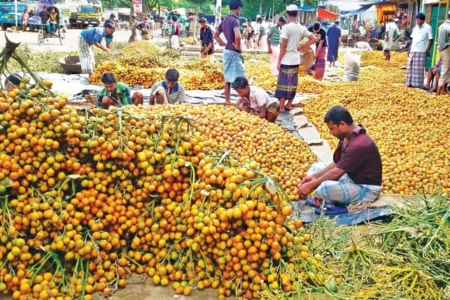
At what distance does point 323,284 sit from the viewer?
2.98 m

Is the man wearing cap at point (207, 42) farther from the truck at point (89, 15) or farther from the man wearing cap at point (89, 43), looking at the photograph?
the truck at point (89, 15)

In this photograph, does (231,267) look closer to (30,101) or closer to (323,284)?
(323,284)

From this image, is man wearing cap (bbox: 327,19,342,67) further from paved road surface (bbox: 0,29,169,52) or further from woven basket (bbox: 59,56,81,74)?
paved road surface (bbox: 0,29,169,52)

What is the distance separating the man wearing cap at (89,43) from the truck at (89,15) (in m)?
26.3

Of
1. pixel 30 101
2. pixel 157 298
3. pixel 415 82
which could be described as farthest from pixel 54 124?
pixel 415 82

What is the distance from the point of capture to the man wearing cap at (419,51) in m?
11.4

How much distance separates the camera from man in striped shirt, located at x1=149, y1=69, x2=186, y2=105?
7121mm

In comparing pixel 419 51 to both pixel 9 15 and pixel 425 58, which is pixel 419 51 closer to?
pixel 425 58

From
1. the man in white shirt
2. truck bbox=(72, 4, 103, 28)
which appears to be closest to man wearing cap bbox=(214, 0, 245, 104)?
the man in white shirt

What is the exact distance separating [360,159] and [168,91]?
3.61 m

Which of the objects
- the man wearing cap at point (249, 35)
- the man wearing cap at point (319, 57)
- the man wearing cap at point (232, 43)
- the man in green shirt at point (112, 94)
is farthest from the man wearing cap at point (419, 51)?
the man wearing cap at point (249, 35)

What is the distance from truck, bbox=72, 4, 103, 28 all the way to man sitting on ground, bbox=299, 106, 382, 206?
34.2 metres

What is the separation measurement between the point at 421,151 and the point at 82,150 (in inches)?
186

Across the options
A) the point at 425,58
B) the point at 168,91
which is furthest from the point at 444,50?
the point at 168,91
